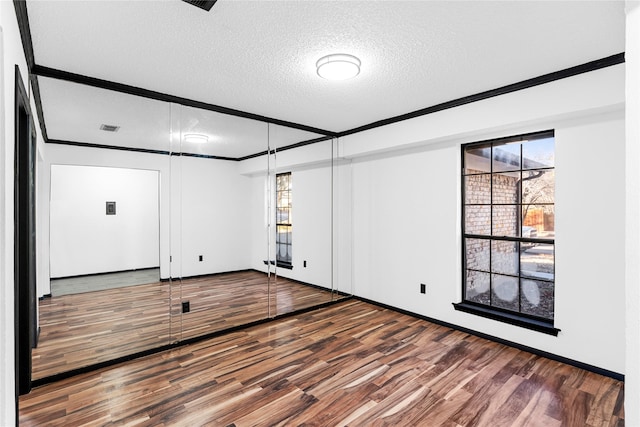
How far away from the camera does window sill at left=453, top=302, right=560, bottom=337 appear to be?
2930mm

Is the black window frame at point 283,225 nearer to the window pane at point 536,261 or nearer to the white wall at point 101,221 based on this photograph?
the white wall at point 101,221

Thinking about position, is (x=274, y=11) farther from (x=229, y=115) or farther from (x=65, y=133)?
(x=65, y=133)

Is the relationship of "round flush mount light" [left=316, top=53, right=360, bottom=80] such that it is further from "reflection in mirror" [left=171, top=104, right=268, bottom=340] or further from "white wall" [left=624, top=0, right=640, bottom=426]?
"white wall" [left=624, top=0, right=640, bottom=426]

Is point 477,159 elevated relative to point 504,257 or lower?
elevated

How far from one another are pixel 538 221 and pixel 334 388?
2447mm

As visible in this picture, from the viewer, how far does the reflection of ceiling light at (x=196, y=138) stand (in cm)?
333

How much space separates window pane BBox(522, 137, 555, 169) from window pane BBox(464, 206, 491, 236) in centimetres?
59

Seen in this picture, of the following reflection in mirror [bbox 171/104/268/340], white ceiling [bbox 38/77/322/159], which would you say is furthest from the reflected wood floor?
white ceiling [bbox 38/77/322/159]

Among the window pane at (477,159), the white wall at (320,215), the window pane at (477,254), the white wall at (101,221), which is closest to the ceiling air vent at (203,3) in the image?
the white wall at (101,221)

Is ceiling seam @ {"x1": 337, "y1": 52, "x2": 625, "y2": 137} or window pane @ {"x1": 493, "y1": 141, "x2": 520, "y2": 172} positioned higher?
ceiling seam @ {"x1": 337, "y1": 52, "x2": 625, "y2": 137}

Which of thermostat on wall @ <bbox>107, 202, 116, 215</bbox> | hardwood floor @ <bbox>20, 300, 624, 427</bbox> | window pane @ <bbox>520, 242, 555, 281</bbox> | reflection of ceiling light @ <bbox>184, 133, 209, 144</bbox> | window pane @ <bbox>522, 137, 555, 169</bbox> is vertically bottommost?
hardwood floor @ <bbox>20, 300, 624, 427</bbox>

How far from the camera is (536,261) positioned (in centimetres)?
317

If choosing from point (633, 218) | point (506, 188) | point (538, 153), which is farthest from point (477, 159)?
point (633, 218)

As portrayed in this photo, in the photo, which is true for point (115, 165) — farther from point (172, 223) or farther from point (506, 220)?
point (506, 220)
